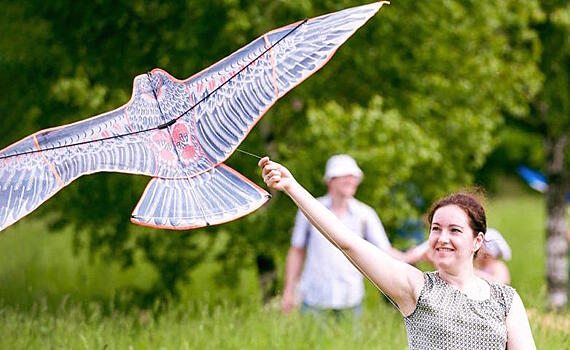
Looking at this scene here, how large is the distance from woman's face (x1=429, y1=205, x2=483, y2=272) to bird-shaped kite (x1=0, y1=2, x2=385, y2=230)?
2.09 feet

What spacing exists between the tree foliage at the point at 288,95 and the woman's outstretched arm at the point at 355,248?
547 cm

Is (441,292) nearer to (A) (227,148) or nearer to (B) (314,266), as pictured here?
(A) (227,148)

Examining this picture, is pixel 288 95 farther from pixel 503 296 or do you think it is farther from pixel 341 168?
pixel 503 296

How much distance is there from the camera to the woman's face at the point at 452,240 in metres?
3.51

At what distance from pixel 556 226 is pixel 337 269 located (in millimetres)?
6843

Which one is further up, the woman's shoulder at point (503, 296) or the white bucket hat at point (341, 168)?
the white bucket hat at point (341, 168)

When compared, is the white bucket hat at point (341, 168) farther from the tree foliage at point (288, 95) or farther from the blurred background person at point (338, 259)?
the tree foliage at point (288, 95)

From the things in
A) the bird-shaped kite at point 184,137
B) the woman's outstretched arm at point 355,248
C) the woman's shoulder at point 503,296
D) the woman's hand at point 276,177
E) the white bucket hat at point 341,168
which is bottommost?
the woman's shoulder at point 503,296

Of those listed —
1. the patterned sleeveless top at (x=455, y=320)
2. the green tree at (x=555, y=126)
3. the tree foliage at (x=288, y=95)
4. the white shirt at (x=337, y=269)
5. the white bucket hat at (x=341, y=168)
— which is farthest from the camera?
the green tree at (x=555, y=126)

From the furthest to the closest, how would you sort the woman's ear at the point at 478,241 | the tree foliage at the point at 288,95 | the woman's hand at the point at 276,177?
the tree foliage at the point at 288,95 → the woman's ear at the point at 478,241 → the woman's hand at the point at 276,177

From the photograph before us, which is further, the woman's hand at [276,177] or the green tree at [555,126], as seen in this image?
the green tree at [555,126]

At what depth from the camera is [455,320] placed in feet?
11.4

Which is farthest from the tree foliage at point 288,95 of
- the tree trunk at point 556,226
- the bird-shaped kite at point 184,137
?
the bird-shaped kite at point 184,137

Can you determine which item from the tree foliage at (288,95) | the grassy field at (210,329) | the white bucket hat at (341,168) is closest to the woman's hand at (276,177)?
the grassy field at (210,329)
